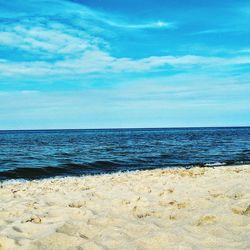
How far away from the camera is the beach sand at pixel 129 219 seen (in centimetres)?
552

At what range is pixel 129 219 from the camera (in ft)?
22.7

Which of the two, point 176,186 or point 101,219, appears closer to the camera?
point 101,219

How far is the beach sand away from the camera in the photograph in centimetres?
552

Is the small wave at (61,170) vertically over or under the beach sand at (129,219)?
under

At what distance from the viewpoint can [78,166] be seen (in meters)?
24.3

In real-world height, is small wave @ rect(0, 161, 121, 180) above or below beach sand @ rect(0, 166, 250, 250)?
below

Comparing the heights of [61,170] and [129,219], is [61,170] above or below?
below

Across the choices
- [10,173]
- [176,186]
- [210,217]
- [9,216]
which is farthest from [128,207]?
[10,173]

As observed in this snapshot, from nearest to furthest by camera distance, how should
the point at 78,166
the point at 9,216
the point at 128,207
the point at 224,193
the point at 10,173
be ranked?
the point at 9,216 → the point at 128,207 → the point at 224,193 → the point at 10,173 → the point at 78,166

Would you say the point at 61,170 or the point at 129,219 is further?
the point at 61,170

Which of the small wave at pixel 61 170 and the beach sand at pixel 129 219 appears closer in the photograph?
the beach sand at pixel 129 219

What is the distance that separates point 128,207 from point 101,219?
127 centimetres

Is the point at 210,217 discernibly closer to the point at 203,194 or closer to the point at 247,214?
the point at 247,214

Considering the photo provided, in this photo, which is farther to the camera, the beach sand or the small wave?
the small wave
